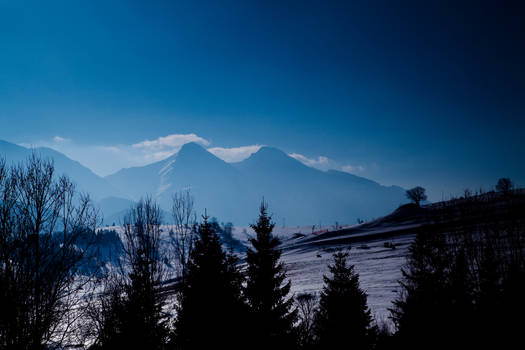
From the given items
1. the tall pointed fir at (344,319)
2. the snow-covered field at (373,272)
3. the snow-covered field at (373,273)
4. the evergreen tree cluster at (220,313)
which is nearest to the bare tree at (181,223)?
the evergreen tree cluster at (220,313)

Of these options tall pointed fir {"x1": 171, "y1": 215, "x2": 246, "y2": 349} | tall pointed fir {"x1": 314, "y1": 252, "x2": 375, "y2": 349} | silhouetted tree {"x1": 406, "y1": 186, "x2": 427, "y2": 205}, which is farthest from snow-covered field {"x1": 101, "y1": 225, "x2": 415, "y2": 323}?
silhouetted tree {"x1": 406, "y1": 186, "x2": 427, "y2": 205}

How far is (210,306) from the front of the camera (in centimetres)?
1398

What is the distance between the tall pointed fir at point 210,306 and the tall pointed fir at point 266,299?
0.77 metres

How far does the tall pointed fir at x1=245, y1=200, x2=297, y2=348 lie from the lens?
14656mm

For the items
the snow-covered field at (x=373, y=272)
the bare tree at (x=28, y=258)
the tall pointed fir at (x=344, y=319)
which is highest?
the bare tree at (x=28, y=258)

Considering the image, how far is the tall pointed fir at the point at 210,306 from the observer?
1382cm

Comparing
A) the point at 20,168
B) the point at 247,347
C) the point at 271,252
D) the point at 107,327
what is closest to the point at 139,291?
the point at 107,327

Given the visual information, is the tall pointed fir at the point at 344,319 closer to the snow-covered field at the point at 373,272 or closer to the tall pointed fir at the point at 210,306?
the snow-covered field at the point at 373,272

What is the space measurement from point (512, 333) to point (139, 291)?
2308cm

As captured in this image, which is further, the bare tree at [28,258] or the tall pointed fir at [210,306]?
the tall pointed fir at [210,306]

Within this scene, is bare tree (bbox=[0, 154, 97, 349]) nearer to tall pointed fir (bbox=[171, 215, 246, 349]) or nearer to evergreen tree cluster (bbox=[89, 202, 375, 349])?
evergreen tree cluster (bbox=[89, 202, 375, 349])

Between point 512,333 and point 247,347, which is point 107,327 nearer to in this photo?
point 247,347

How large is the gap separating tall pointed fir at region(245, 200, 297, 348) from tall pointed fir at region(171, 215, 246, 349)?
0.77 m

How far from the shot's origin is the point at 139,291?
1509 centimetres
